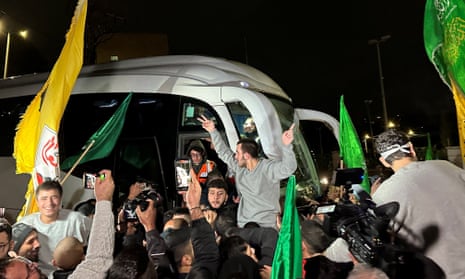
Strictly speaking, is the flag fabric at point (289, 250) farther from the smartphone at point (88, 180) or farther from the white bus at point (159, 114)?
the smartphone at point (88, 180)

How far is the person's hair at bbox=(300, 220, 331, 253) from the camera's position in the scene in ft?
9.08

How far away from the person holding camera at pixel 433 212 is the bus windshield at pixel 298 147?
3201mm

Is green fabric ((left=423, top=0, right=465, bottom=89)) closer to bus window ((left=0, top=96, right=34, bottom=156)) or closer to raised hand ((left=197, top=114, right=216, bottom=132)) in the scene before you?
raised hand ((left=197, top=114, right=216, bottom=132))

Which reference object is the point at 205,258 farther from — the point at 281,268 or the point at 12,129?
the point at 12,129

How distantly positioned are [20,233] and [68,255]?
1.15 metres

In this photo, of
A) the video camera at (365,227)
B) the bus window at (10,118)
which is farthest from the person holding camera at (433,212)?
the bus window at (10,118)

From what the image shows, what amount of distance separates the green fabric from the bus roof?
2.59 metres

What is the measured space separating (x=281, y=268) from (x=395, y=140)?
127 centimetres

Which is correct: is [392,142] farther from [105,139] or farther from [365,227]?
[105,139]

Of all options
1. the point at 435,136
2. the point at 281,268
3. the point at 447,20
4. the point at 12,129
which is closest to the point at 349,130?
the point at 447,20

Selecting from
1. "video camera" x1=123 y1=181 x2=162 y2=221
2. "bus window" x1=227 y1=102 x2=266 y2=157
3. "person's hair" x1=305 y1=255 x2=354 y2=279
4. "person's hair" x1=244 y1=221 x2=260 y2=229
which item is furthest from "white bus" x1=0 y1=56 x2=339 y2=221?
"person's hair" x1=305 y1=255 x2=354 y2=279

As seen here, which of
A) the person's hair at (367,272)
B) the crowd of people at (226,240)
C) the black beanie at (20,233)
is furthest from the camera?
the black beanie at (20,233)

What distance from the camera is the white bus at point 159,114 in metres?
5.80

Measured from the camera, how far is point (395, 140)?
287cm
